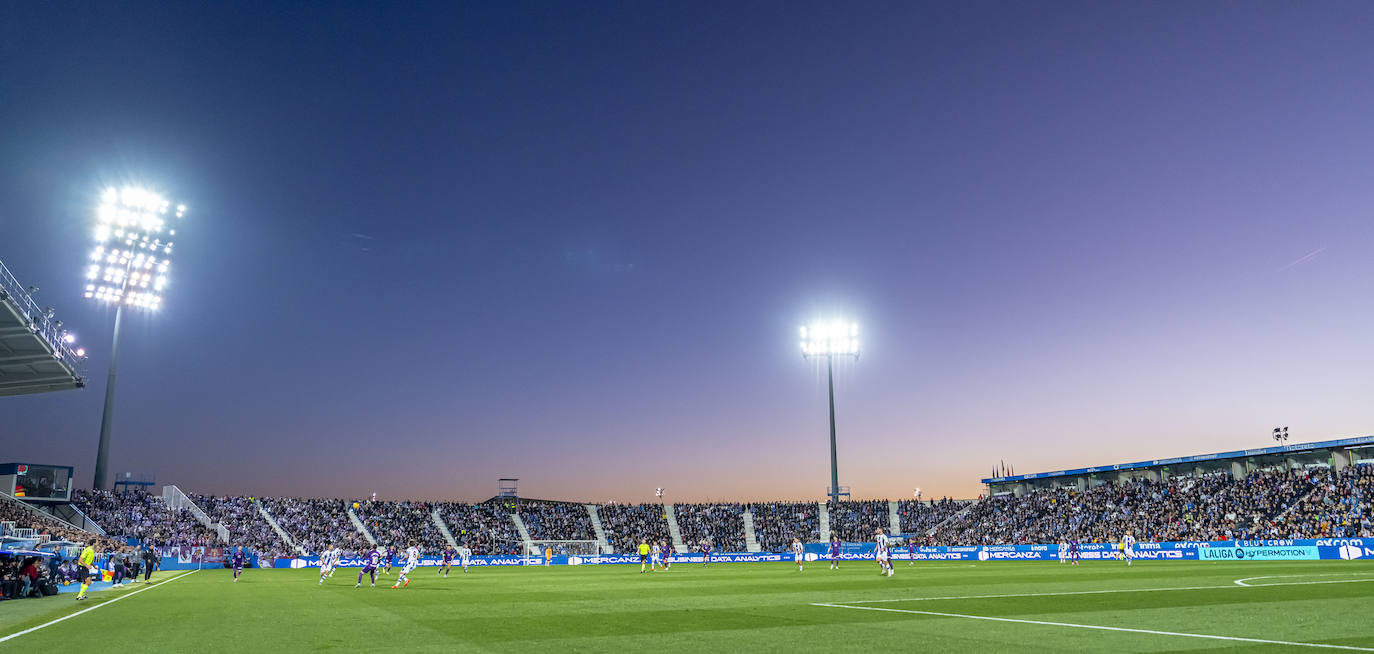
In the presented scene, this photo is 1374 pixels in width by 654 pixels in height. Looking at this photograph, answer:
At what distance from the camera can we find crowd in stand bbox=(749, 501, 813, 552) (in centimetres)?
8350

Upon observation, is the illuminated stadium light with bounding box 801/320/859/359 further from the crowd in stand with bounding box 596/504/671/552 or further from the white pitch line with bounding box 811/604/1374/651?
the white pitch line with bounding box 811/604/1374/651

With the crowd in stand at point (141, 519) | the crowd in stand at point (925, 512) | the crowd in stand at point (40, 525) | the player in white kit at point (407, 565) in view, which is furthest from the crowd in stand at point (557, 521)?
the player in white kit at point (407, 565)

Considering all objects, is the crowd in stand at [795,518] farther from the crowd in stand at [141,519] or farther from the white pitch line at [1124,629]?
the white pitch line at [1124,629]

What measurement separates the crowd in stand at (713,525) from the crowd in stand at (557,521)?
9.92m

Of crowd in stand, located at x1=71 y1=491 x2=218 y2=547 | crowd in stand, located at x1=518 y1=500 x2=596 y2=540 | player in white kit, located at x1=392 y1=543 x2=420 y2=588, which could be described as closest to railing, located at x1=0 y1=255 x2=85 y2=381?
player in white kit, located at x1=392 y1=543 x2=420 y2=588

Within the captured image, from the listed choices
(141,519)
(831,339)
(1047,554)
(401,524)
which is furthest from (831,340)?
(141,519)

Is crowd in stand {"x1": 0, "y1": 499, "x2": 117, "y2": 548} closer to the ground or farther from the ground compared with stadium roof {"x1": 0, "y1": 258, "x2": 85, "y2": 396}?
closer to the ground

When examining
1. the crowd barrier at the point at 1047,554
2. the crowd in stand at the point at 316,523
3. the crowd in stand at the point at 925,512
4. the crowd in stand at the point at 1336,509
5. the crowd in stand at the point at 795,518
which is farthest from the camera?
the crowd in stand at the point at 925,512

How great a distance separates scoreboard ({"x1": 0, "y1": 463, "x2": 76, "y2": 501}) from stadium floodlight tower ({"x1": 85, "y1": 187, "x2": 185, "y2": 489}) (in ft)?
30.2

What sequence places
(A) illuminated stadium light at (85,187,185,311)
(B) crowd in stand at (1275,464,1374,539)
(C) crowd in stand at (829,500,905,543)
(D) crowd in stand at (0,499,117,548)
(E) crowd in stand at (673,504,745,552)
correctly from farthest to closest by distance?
(C) crowd in stand at (829,500,905,543) < (E) crowd in stand at (673,504,745,552) < (A) illuminated stadium light at (85,187,185,311) < (B) crowd in stand at (1275,464,1374,539) < (D) crowd in stand at (0,499,117,548)

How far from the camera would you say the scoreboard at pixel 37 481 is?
191 ft

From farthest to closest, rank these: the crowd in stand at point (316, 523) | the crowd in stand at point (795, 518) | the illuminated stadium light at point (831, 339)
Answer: the illuminated stadium light at point (831, 339), the crowd in stand at point (316, 523), the crowd in stand at point (795, 518)

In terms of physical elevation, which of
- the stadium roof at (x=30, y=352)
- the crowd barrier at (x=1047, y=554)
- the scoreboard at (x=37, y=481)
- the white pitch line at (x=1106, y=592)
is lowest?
the crowd barrier at (x=1047, y=554)

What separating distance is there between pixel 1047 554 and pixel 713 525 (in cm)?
3682
